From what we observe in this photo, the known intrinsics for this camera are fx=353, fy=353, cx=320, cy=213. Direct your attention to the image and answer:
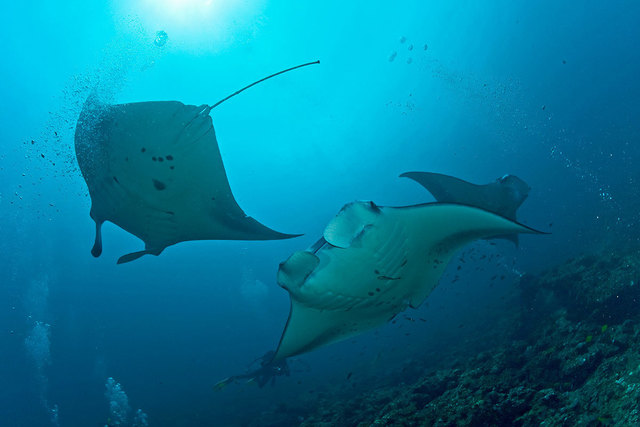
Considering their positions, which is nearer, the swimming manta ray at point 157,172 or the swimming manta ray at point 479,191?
the swimming manta ray at point 157,172

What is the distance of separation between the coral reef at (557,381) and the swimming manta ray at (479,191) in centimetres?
177

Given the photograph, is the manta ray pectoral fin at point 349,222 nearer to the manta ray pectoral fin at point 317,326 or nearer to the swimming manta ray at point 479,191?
the manta ray pectoral fin at point 317,326

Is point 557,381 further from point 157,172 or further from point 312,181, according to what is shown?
point 312,181

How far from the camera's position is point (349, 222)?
7.98 feet

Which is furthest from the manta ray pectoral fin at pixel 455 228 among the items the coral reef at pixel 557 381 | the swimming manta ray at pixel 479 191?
the swimming manta ray at pixel 479 191

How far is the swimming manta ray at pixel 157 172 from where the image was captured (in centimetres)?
312

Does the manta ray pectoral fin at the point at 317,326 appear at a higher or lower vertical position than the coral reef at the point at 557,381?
higher

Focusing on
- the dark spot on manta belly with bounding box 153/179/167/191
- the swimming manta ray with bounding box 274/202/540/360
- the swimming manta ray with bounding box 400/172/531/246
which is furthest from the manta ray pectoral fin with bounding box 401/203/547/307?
the dark spot on manta belly with bounding box 153/179/167/191

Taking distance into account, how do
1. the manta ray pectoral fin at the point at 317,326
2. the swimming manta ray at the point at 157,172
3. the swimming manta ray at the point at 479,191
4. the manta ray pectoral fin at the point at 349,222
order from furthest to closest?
the swimming manta ray at the point at 479,191
the swimming manta ray at the point at 157,172
the manta ray pectoral fin at the point at 317,326
the manta ray pectoral fin at the point at 349,222

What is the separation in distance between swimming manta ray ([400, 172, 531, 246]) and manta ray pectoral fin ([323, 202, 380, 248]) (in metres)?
3.08

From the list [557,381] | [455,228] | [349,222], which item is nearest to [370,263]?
[349,222]

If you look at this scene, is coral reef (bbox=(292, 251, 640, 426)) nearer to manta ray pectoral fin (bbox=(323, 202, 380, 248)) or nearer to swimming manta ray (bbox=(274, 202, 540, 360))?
swimming manta ray (bbox=(274, 202, 540, 360))

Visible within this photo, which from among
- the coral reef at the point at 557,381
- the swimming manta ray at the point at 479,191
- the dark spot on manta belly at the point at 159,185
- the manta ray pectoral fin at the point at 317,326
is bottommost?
the coral reef at the point at 557,381

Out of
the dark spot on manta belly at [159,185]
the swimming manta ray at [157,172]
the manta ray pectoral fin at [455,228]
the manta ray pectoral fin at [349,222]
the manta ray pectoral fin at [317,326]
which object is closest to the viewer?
the manta ray pectoral fin at [349,222]
